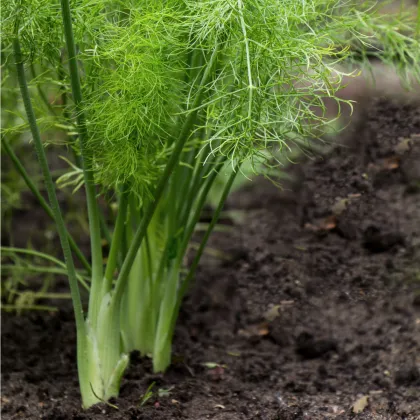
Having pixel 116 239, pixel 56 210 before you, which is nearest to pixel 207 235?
pixel 116 239

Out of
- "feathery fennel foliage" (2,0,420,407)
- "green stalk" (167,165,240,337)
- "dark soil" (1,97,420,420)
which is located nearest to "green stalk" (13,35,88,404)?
"feathery fennel foliage" (2,0,420,407)

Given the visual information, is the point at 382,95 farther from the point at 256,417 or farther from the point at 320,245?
the point at 256,417

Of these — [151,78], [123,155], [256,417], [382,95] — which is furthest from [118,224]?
[382,95]

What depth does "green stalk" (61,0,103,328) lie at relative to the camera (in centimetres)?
129

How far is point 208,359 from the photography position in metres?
1.92

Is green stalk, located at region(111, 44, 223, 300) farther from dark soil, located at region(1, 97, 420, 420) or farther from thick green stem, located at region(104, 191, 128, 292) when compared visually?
dark soil, located at region(1, 97, 420, 420)

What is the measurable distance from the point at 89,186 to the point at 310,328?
93cm

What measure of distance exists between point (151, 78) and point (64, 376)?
85 centimetres

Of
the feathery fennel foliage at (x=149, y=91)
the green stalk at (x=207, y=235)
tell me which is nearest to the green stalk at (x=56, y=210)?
the feathery fennel foliage at (x=149, y=91)

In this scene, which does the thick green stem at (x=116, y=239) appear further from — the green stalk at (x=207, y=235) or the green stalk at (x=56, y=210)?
the green stalk at (x=207, y=235)

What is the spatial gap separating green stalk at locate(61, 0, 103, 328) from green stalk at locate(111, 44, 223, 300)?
58 mm

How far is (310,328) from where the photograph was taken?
6.86 ft

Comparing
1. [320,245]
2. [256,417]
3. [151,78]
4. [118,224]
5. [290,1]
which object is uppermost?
[290,1]

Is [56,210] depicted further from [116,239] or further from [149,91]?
[149,91]
